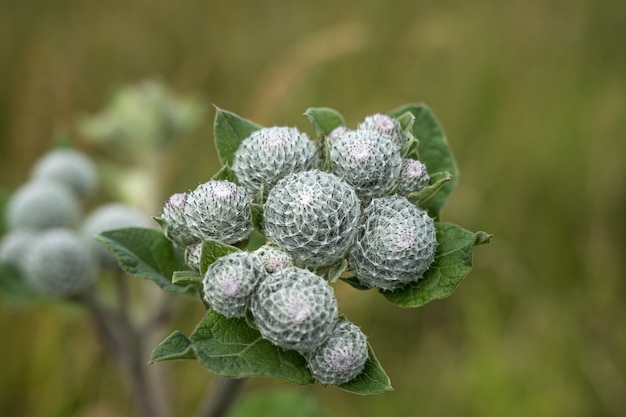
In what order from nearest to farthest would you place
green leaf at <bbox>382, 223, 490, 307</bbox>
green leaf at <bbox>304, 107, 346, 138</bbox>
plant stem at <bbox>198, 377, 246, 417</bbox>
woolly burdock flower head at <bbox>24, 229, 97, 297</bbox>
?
green leaf at <bbox>382, 223, 490, 307</bbox>, green leaf at <bbox>304, 107, 346, 138</bbox>, plant stem at <bbox>198, 377, 246, 417</bbox>, woolly burdock flower head at <bbox>24, 229, 97, 297</bbox>

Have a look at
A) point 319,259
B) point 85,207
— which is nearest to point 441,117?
point 85,207

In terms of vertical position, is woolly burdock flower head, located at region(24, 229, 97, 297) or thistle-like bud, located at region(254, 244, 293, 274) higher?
thistle-like bud, located at region(254, 244, 293, 274)

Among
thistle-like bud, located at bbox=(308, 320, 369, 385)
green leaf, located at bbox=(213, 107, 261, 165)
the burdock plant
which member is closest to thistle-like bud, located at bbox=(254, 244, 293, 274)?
the burdock plant

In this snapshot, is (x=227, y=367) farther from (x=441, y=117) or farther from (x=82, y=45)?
(x=82, y=45)

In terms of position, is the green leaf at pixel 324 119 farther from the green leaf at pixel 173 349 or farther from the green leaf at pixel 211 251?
the green leaf at pixel 173 349

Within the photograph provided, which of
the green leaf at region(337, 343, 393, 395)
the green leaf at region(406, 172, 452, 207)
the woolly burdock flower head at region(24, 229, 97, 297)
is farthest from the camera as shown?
the woolly burdock flower head at region(24, 229, 97, 297)

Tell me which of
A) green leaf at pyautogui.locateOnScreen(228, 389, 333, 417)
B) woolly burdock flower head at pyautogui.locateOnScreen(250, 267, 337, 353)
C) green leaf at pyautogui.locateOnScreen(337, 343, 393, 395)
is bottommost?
green leaf at pyautogui.locateOnScreen(228, 389, 333, 417)

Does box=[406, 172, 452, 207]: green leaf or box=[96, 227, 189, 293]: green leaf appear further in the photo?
box=[96, 227, 189, 293]: green leaf

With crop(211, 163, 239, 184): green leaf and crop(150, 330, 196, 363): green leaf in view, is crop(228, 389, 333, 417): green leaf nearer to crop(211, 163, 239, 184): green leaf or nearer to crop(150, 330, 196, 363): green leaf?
crop(211, 163, 239, 184): green leaf
